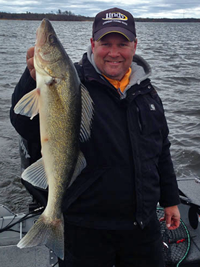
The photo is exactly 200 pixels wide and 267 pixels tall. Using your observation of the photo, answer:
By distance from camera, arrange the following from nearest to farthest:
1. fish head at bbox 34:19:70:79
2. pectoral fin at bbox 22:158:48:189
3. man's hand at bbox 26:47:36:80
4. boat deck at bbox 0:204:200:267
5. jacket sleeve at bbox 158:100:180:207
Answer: fish head at bbox 34:19:70:79 → man's hand at bbox 26:47:36:80 → pectoral fin at bbox 22:158:48:189 → jacket sleeve at bbox 158:100:180:207 → boat deck at bbox 0:204:200:267

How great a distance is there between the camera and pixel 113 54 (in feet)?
8.63

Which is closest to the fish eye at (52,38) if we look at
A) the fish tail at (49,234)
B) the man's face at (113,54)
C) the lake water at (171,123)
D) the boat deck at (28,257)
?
the man's face at (113,54)

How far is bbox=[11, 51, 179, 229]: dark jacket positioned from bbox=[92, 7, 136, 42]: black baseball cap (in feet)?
0.98

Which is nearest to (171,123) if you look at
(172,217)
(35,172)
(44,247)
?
(172,217)

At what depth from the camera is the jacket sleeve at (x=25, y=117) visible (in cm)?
234

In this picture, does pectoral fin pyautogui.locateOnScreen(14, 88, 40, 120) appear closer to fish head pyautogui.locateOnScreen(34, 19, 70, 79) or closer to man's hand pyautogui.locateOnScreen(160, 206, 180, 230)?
fish head pyautogui.locateOnScreen(34, 19, 70, 79)

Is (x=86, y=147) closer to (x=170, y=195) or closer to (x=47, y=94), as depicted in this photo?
(x=47, y=94)

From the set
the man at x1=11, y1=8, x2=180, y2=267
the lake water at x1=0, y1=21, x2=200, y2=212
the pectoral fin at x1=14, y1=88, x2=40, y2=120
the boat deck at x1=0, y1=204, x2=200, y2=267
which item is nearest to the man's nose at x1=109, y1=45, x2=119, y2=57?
the man at x1=11, y1=8, x2=180, y2=267

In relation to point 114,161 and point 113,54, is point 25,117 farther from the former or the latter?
point 113,54

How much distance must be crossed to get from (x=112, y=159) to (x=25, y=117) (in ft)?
2.47

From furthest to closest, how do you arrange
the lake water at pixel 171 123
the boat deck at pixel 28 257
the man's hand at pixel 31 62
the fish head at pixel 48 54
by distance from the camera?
the lake water at pixel 171 123 < the boat deck at pixel 28 257 < the man's hand at pixel 31 62 < the fish head at pixel 48 54

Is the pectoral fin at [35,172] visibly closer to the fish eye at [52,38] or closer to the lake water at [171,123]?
the fish eye at [52,38]

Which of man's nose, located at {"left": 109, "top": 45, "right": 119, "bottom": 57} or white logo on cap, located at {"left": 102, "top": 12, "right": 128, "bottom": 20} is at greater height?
white logo on cap, located at {"left": 102, "top": 12, "right": 128, "bottom": 20}

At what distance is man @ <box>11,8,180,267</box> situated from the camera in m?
2.46
